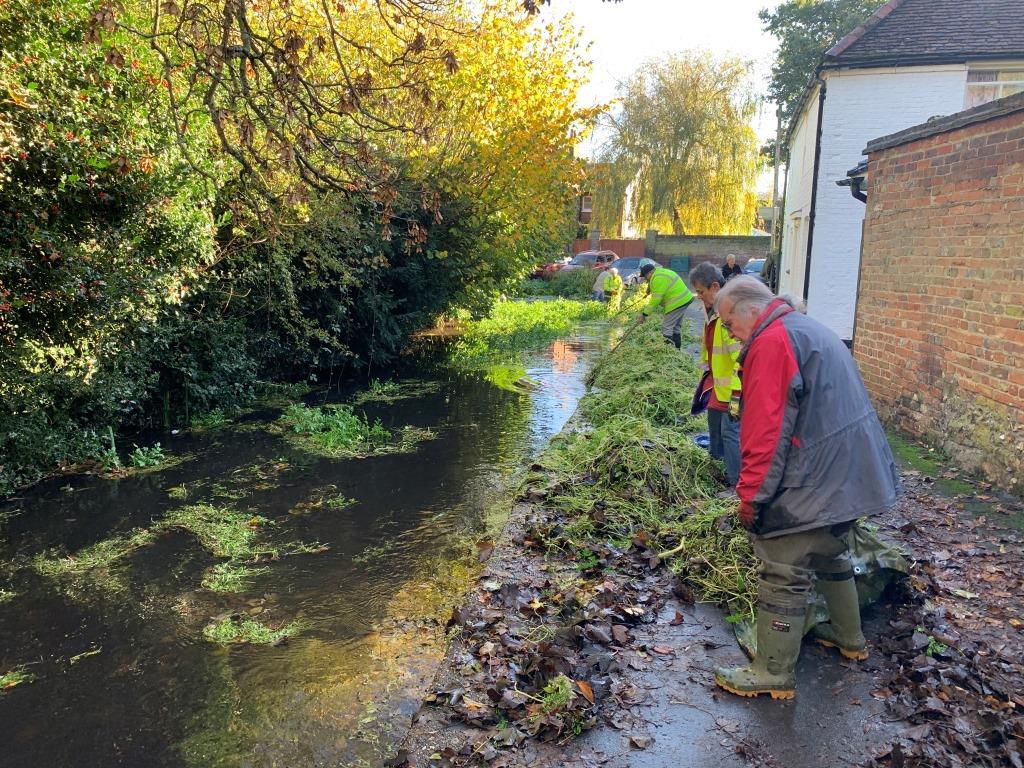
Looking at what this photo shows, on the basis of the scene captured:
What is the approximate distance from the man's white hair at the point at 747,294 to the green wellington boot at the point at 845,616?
1.39 metres

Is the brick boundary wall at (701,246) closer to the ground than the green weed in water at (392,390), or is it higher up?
higher up

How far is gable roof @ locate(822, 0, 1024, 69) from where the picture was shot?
46.8 ft

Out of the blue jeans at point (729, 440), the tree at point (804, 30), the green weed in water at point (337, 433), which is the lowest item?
the green weed in water at point (337, 433)

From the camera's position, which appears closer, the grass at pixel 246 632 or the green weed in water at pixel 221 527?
the grass at pixel 246 632

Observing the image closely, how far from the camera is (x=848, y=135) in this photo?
49.9 ft

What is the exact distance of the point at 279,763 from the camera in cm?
329

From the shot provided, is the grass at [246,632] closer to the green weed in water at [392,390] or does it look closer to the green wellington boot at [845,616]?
the green wellington boot at [845,616]

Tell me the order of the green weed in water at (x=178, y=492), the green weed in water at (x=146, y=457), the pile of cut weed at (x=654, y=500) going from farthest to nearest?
the green weed in water at (x=146, y=457) < the green weed in water at (x=178, y=492) < the pile of cut weed at (x=654, y=500)

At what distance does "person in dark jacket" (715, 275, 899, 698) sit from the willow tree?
37.4m

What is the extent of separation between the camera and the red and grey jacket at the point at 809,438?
3273mm

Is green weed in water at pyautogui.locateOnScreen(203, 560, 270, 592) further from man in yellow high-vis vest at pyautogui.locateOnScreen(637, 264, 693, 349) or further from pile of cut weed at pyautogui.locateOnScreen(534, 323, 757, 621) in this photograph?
man in yellow high-vis vest at pyautogui.locateOnScreen(637, 264, 693, 349)

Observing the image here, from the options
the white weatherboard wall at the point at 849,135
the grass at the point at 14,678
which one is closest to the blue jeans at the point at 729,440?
the grass at the point at 14,678

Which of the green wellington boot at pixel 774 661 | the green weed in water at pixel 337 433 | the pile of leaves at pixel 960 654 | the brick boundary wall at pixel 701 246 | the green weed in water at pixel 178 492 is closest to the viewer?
the pile of leaves at pixel 960 654

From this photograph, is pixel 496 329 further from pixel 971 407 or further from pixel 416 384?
pixel 971 407
